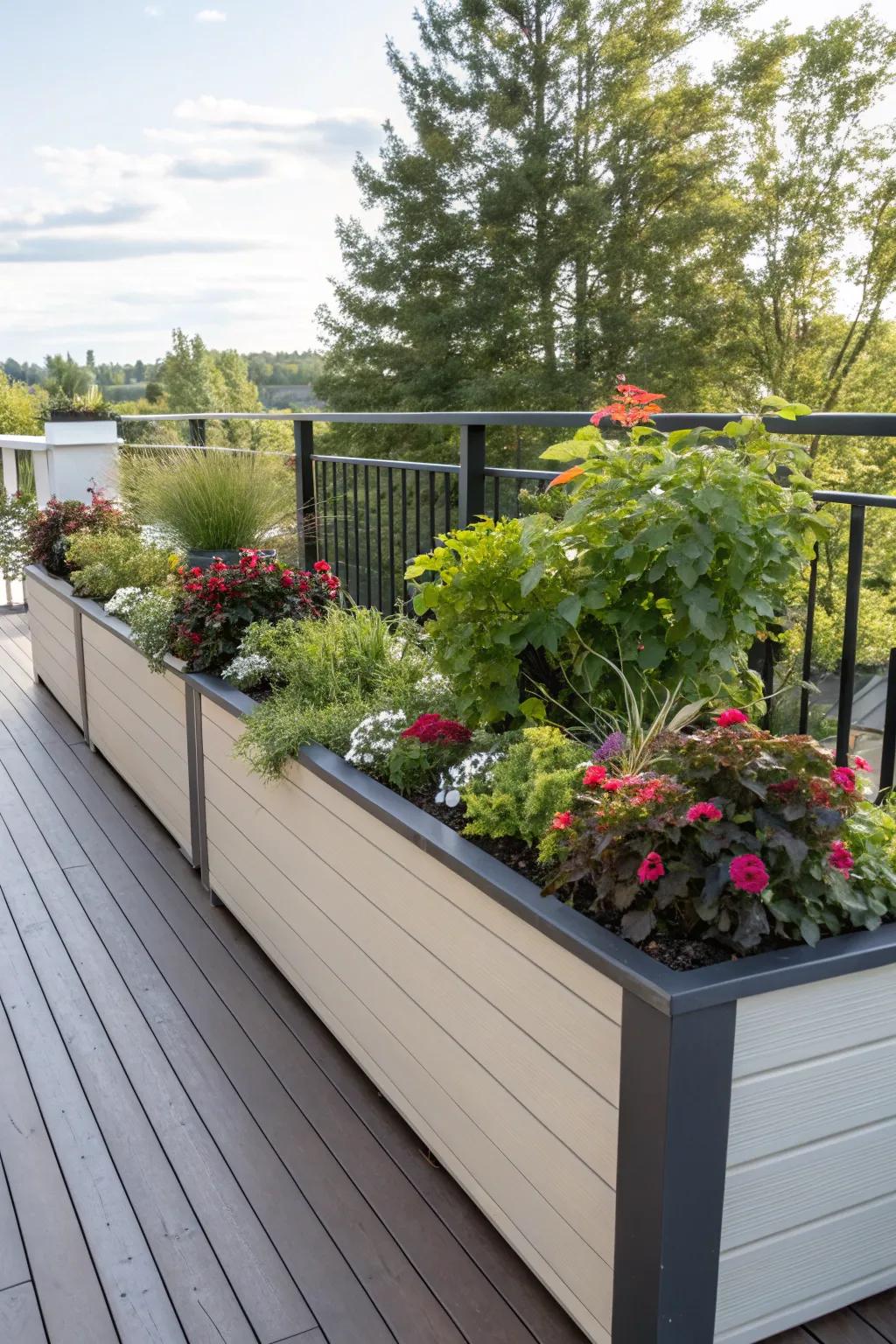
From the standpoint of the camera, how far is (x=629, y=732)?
6.73 ft

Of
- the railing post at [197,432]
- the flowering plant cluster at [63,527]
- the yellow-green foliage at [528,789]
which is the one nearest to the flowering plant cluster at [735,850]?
the yellow-green foliage at [528,789]

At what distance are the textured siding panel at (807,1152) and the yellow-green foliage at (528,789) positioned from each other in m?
0.49

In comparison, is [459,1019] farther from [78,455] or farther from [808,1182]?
[78,455]

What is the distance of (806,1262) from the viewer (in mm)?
1604

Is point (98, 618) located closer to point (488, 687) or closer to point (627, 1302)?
point (488, 687)

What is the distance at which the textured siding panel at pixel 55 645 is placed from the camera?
5070mm

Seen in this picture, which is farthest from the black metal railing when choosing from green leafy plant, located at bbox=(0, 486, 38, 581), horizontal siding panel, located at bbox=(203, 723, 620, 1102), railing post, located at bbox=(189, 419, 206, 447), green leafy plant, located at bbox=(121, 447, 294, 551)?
green leafy plant, located at bbox=(0, 486, 38, 581)

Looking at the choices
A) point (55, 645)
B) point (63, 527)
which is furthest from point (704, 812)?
point (63, 527)

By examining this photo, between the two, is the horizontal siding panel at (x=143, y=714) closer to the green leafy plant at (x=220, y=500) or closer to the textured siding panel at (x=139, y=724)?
the textured siding panel at (x=139, y=724)

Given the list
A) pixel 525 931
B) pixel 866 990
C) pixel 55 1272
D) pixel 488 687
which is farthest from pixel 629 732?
pixel 55 1272

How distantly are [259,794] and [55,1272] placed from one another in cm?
125

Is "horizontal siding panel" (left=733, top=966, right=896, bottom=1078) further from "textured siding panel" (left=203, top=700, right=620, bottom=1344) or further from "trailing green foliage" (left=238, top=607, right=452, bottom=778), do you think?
"trailing green foliage" (left=238, top=607, right=452, bottom=778)

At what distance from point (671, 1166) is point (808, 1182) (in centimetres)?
31

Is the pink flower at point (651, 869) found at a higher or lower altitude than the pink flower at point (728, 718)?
lower
